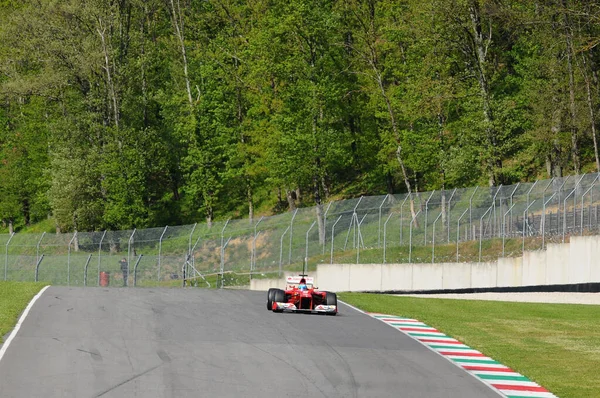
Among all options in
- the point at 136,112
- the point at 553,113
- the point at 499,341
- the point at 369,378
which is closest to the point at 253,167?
the point at 136,112

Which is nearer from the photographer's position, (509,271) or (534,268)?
(534,268)

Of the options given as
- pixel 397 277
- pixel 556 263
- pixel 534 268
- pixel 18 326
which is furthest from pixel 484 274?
pixel 18 326

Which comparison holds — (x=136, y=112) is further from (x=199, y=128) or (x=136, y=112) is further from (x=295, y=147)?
(x=295, y=147)

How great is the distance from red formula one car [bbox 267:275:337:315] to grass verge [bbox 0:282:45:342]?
756cm

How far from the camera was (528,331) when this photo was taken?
3041 cm

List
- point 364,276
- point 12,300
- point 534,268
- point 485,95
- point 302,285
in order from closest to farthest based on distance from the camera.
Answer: point 302,285 < point 12,300 < point 534,268 < point 364,276 < point 485,95

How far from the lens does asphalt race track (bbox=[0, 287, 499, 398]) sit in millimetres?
17812

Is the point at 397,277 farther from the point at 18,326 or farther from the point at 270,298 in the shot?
the point at 18,326

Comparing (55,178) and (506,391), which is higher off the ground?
(55,178)

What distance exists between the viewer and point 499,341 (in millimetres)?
27375

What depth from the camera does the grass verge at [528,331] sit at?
72.3ft

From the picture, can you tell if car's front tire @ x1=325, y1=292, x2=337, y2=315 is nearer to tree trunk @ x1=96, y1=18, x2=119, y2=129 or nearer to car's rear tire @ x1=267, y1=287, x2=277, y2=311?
car's rear tire @ x1=267, y1=287, x2=277, y2=311

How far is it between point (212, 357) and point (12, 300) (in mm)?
12301

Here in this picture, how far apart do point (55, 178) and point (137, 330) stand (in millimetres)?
48262
